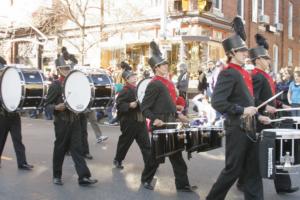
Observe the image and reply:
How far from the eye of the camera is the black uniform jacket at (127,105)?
28.7 ft

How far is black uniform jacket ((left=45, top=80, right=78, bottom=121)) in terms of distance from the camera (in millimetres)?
7540

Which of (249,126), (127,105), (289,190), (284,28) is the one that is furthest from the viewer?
(284,28)

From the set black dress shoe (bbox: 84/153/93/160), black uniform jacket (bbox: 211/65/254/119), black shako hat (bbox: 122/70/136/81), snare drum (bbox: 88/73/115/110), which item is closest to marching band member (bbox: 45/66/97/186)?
snare drum (bbox: 88/73/115/110)

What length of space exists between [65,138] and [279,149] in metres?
3.28

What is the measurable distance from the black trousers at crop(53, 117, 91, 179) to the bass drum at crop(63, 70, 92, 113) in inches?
9.0

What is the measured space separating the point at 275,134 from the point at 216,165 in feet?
12.4

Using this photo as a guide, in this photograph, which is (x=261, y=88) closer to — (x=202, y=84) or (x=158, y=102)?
(x=158, y=102)

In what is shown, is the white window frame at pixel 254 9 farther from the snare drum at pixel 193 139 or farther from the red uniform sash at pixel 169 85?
A: the snare drum at pixel 193 139

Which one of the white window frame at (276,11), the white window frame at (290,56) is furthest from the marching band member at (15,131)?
the white window frame at (290,56)

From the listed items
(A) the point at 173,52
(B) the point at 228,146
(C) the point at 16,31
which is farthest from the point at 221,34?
(B) the point at 228,146

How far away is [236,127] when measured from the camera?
A: 5629 mm

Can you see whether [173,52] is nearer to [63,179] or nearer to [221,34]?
[221,34]

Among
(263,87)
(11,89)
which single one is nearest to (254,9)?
(11,89)

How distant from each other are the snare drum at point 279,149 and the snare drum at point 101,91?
3138 millimetres
